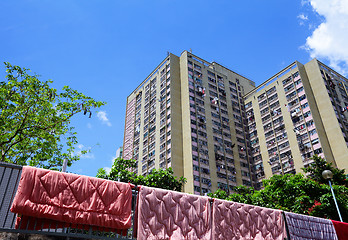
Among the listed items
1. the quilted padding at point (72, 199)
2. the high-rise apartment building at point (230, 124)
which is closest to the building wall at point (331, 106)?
the high-rise apartment building at point (230, 124)

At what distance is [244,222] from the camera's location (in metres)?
7.59

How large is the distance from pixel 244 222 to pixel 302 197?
17043 millimetres

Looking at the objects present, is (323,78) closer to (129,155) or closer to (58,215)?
(129,155)

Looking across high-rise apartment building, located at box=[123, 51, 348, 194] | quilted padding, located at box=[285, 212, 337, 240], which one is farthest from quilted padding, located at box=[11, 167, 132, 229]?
high-rise apartment building, located at box=[123, 51, 348, 194]

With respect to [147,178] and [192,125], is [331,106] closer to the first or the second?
[192,125]

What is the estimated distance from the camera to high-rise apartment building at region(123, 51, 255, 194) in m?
53.8

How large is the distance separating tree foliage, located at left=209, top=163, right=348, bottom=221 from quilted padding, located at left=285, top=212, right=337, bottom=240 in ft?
43.8

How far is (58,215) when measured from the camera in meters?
5.37

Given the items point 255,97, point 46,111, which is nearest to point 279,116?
point 255,97

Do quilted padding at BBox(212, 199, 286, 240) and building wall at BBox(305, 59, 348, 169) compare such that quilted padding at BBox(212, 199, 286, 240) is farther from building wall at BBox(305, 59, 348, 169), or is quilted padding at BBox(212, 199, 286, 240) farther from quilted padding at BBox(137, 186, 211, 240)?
building wall at BBox(305, 59, 348, 169)

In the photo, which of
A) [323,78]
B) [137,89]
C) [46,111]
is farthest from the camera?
[137,89]

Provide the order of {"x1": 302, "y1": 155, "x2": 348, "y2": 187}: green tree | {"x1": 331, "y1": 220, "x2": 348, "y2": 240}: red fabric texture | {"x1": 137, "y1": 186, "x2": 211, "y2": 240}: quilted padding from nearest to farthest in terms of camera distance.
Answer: {"x1": 137, "y1": 186, "x2": 211, "y2": 240}: quilted padding, {"x1": 331, "y1": 220, "x2": 348, "y2": 240}: red fabric texture, {"x1": 302, "y1": 155, "x2": 348, "y2": 187}: green tree

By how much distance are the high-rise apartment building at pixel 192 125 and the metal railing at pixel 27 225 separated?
4438cm

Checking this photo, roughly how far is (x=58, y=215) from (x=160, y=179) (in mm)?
24131
